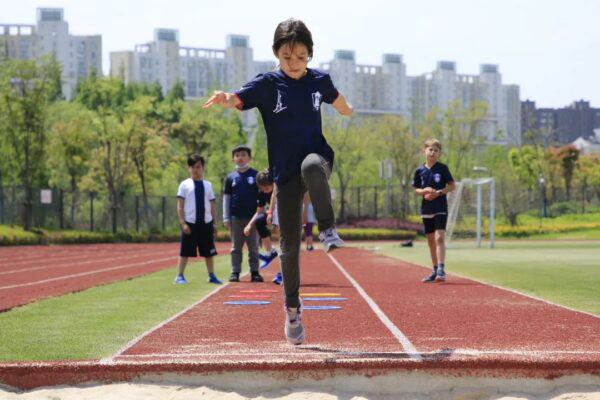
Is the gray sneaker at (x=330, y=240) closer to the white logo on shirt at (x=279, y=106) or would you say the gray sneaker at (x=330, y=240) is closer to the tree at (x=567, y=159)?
the white logo on shirt at (x=279, y=106)

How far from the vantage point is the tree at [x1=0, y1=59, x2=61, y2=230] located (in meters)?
51.2

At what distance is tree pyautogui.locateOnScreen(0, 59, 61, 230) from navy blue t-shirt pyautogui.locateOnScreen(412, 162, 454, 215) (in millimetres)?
40143

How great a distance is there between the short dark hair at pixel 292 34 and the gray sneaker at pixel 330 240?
131 centimetres

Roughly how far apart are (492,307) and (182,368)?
199 inches

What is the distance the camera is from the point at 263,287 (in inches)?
535

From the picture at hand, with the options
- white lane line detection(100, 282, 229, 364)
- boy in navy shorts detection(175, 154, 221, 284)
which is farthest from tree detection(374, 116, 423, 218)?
white lane line detection(100, 282, 229, 364)

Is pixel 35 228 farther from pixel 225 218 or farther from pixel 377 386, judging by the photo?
pixel 377 386

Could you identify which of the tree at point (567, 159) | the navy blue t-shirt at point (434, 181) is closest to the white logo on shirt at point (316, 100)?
the navy blue t-shirt at point (434, 181)

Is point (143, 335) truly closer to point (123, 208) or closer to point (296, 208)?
point (296, 208)

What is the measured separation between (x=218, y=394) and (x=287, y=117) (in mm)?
2043

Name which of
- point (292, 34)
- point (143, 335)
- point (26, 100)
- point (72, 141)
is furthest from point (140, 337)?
point (72, 141)

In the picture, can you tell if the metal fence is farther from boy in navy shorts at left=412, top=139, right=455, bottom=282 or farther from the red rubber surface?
the red rubber surface

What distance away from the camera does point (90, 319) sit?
9.44m

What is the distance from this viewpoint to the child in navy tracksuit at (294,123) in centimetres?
639
